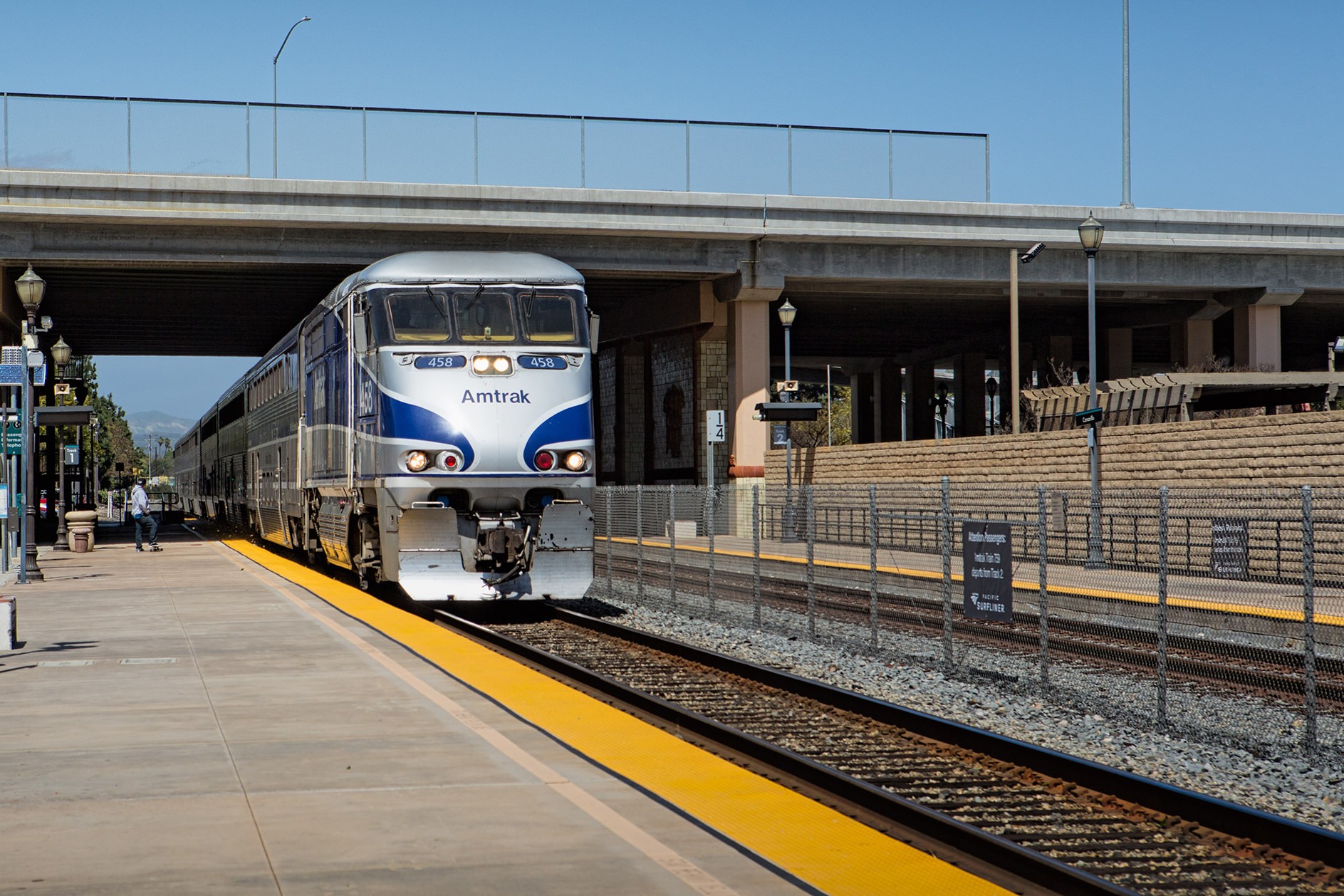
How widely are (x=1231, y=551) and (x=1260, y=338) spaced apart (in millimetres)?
31765

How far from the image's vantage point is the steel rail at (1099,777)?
6.56 m

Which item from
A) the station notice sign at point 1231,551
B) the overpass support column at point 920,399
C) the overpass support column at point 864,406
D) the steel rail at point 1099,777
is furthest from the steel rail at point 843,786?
the overpass support column at point 864,406

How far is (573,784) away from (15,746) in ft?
12.2

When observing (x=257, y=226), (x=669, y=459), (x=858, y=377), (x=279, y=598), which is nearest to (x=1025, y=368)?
(x=858, y=377)

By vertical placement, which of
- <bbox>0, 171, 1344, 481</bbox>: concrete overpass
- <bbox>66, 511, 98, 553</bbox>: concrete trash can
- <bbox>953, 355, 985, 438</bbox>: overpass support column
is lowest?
<bbox>66, 511, 98, 553</bbox>: concrete trash can

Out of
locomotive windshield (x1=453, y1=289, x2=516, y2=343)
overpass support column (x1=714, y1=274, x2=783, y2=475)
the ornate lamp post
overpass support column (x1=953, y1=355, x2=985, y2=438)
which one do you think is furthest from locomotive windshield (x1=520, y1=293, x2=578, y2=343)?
overpass support column (x1=953, y1=355, x2=985, y2=438)

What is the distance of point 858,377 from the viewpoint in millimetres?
77250

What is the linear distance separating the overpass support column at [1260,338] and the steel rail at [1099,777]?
104ft

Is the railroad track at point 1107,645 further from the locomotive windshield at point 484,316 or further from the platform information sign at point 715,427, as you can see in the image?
the platform information sign at point 715,427

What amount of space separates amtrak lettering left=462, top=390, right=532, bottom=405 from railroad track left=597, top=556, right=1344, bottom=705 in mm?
4101

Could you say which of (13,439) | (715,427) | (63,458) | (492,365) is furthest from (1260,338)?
(63,458)

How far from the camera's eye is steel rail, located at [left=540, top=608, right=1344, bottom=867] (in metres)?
6.56

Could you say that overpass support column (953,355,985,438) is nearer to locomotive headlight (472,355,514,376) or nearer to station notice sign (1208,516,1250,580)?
locomotive headlight (472,355,514,376)

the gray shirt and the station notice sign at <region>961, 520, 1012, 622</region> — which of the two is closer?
the station notice sign at <region>961, 520, 1012, 622</region>
